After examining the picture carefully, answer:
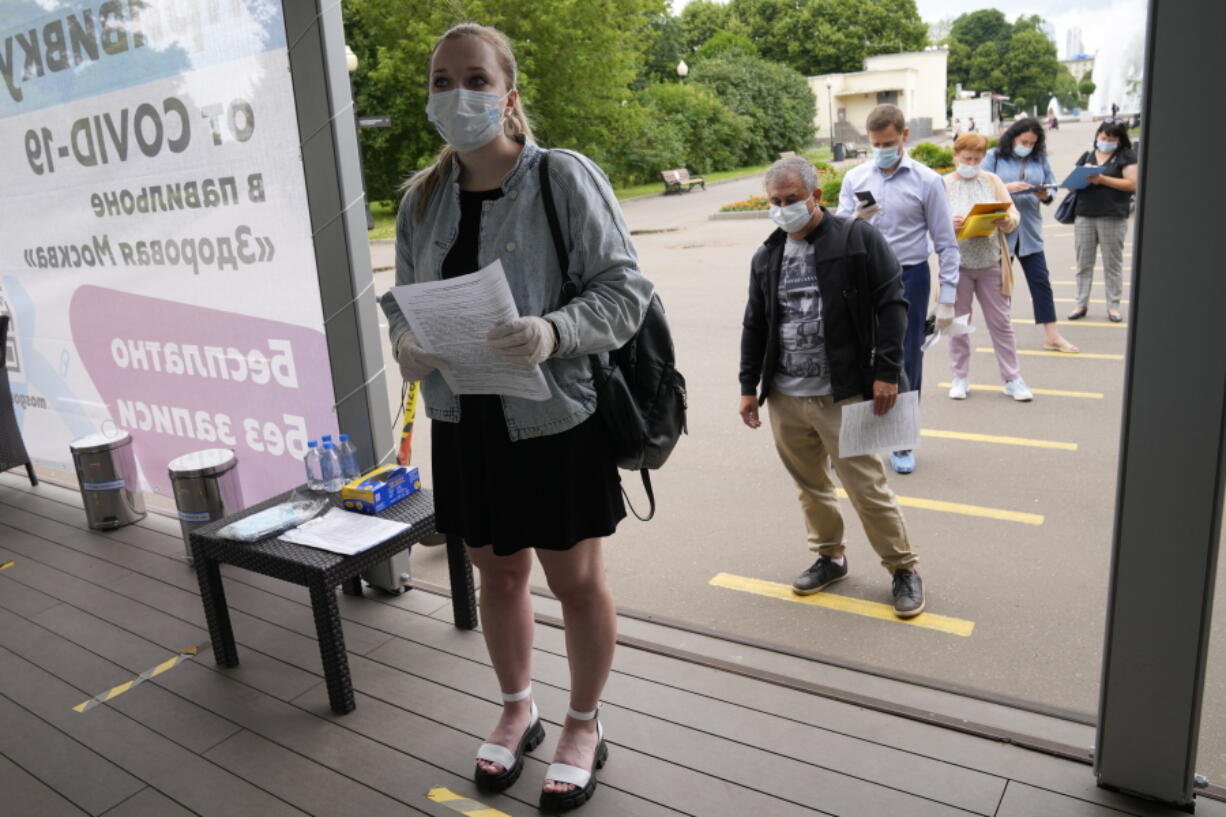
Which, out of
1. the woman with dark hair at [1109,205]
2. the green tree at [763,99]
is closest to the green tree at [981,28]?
the green tree at [763,99]

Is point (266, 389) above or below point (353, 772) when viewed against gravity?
above

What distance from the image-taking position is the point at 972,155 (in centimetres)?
543

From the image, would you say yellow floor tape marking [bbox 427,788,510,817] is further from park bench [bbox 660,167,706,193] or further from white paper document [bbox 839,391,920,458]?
park bench [bbox 660,167,706,193]

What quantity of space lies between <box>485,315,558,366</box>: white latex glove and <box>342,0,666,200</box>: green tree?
20295 mm

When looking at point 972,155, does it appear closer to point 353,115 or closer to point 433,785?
point 353,115

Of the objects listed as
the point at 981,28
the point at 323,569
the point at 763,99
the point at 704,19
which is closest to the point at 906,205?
the point at 323,569

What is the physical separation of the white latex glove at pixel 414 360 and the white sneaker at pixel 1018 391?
4.77 metres

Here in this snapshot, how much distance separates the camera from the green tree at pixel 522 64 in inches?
874

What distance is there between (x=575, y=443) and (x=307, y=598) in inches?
78.1

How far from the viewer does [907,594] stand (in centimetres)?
323

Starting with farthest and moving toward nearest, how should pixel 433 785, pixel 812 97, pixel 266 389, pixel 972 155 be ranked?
pixel 812 97, pixel 972 155, pixel 266 389, pixel 433 785

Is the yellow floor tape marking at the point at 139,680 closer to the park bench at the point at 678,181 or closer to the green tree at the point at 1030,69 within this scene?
the park bench at the point at 678,181

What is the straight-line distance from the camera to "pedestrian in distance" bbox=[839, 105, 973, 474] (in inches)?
166

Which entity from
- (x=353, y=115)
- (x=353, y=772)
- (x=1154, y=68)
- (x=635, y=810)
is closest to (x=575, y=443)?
(x=635, y=810)
